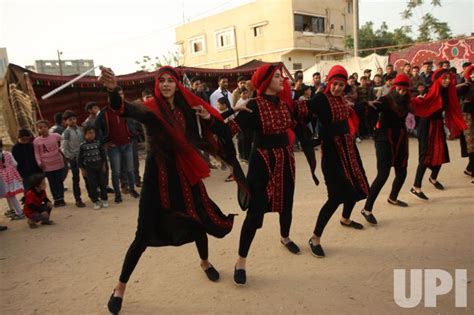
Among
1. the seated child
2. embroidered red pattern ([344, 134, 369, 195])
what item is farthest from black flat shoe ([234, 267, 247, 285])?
the seated child

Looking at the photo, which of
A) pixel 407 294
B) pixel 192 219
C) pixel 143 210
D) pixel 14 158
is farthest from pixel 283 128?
pixel 14 158

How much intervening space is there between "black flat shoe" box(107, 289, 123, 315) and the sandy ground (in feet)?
0.27

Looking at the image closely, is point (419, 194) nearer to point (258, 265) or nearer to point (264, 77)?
point (258, 265)

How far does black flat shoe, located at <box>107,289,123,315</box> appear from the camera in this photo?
2736 mm

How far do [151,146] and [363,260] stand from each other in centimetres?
219

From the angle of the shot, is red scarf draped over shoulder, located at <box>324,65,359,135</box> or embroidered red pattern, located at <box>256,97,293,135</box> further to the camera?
red scarf draped over shoulder, located at <box>324,65,359,135</box>

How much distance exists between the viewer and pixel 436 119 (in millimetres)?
4938

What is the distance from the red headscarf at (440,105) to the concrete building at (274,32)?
2429 cm

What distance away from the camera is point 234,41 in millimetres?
32188

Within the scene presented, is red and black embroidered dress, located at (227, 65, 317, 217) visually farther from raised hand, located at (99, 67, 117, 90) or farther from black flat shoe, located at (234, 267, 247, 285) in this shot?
raised hand, located at (99, 67, 117, 90)

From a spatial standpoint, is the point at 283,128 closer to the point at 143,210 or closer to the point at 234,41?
the point at 143,210

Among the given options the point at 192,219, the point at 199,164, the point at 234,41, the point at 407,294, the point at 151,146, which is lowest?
the point at 407,294

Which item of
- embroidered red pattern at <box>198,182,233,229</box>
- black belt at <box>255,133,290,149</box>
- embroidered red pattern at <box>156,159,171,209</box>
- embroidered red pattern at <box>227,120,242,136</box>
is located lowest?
embroidered red pattern at <box>198,182,233,229</box>

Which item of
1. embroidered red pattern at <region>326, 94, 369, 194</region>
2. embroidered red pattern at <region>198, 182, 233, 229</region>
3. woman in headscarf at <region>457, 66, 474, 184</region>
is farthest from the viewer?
woman in headscarf at <region>457, 66, 474, 184</region>
